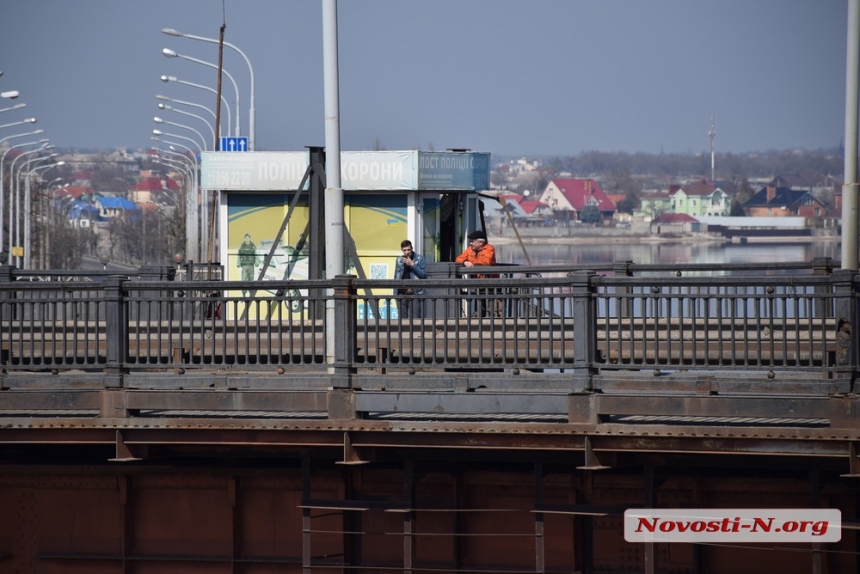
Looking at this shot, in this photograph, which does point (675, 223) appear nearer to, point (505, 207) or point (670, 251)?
point (670, 251)

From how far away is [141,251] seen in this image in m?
159

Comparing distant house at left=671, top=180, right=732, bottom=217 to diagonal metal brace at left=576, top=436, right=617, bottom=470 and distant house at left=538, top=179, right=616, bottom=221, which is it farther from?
diagonal metal brace at left=576, top=436, right=617, bottom=470

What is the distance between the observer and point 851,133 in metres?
17.7

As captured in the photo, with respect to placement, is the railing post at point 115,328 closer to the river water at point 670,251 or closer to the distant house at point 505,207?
the distant house at point 505,207

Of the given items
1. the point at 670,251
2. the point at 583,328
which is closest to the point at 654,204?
the point at 670,251

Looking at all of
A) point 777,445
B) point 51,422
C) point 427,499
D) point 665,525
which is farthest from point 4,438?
point 777,445

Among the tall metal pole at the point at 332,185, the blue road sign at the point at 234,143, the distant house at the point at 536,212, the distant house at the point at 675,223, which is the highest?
the distant house at the point at 536,212

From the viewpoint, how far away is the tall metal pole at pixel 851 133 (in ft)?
57.4

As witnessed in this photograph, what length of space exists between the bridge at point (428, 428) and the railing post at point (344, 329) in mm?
19

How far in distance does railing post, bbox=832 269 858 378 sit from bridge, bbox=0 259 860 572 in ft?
0.06

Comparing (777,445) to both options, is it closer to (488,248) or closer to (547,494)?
(547,494)

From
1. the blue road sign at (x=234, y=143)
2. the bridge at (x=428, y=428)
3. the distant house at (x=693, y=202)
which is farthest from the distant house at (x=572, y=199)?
the bridge at (x=428, y=428)

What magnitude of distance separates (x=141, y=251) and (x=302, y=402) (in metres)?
150

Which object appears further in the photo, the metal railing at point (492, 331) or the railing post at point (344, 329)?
the railing post at point (344, 329)
